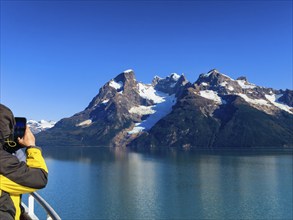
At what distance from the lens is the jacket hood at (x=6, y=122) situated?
4.96 metres

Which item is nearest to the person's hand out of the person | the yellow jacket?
the person

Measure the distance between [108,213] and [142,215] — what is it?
29.6ft

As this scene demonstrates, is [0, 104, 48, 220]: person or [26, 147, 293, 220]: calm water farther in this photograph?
[26, 147, 293, 220]: calm water

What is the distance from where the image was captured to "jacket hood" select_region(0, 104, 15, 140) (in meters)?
4.96

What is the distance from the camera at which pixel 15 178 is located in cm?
494

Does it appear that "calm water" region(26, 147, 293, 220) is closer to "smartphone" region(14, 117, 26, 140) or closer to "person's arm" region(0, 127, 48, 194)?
"person's arm" region(0, 127, 48, 194)

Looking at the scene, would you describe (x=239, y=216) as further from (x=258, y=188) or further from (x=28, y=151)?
(x=28, y=151)

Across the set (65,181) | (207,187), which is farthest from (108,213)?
(65,181)

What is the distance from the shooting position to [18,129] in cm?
511

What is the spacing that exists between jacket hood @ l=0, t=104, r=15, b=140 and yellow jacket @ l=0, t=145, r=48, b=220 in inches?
9.0

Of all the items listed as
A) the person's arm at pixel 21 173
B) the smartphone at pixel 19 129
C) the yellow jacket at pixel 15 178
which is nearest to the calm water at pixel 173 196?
the yellow jacket at pixel 15 178

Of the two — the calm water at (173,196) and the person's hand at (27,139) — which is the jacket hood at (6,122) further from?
the calm water at (173,196)

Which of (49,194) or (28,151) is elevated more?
(28,151)

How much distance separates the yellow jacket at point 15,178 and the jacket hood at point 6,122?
0.23m
